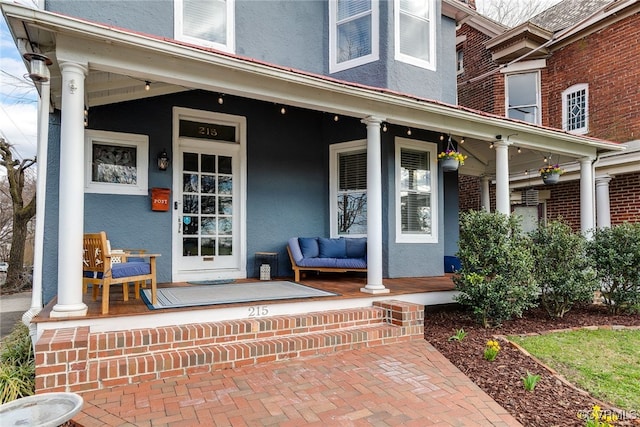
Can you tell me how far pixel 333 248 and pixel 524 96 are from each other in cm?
764

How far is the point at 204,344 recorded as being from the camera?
12.2ft

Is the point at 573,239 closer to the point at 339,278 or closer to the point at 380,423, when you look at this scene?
the point at 339,278

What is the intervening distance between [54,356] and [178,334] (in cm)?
95

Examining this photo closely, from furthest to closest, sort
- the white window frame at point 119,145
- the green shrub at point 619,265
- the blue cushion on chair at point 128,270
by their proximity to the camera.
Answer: the green shrub at point 619,265
the white window frame at point 119,145
the blue cushion on chair at point 128,270

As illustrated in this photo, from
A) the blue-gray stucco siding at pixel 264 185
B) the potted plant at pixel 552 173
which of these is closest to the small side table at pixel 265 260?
the blue-gray stucco siding at pixel 264 185

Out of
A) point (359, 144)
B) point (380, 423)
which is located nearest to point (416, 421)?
point (380, 423)

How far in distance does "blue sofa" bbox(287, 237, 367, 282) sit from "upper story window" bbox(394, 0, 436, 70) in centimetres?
330

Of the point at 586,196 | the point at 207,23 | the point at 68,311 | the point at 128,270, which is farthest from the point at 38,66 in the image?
the point at 586,196

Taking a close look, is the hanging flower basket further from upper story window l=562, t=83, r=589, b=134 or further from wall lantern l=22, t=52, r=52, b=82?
upper story window l=562, t=83, r=589, b=134

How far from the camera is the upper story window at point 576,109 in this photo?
31.3ft

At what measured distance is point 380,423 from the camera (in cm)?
271

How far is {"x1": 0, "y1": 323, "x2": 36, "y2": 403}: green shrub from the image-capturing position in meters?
3.13

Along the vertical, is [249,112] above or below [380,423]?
above

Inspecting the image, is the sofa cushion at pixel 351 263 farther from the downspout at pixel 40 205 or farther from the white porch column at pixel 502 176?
the downspout at pixel 40 205
